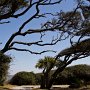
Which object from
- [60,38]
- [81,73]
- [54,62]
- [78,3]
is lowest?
[81,73]

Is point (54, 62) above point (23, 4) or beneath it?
beneath

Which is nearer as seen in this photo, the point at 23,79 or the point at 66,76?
the point at 66,76

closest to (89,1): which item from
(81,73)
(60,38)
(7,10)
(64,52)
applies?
(60,38)

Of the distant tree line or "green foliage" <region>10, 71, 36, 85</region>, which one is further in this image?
"green foliage" <region>10, 71, 36, 85</region>

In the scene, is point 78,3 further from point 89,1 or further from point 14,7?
point 14,7

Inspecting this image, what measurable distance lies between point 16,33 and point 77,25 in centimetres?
962

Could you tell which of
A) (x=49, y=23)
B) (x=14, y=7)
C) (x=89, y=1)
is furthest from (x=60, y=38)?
(x=14, y=7)

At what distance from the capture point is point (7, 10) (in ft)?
96.6

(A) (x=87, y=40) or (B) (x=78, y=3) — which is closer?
(B) (x=78, y=3)

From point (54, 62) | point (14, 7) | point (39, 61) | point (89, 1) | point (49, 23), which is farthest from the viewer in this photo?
point (39, 61)

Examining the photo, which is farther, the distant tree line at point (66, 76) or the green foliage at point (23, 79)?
the green foliage at point (23, 79)

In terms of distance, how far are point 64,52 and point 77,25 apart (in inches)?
171

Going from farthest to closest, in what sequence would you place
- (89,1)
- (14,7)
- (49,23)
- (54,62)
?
(54,62) < (89,1) < (49,23) < (14,7)

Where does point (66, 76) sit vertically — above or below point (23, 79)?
above
